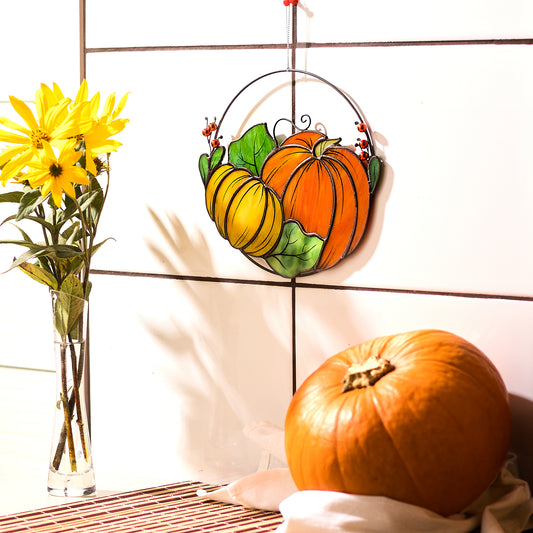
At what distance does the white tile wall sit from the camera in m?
0.96

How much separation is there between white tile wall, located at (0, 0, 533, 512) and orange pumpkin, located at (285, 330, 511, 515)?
0.12 meters

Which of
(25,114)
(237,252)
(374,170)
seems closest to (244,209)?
(237,252)

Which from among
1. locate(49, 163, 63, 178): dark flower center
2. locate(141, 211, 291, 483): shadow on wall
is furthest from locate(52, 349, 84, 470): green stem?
locate(49, 163, 63, 178): dark flower center

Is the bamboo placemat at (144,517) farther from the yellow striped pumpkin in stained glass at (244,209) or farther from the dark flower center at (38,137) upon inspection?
the dark flower center at (38,137)

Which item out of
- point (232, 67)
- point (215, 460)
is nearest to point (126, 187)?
point (232, 67)

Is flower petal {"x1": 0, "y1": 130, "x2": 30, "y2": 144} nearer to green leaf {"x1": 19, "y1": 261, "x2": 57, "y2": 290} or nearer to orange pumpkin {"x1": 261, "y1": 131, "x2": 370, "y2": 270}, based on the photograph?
green leaf {"x1": 19, "y1": 261, "x2": 57, "y2": 290}

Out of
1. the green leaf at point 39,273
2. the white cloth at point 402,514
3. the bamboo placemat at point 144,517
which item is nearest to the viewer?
the white cloth at point 402,514

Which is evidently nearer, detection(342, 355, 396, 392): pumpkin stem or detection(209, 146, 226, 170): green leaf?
detection(342, 355, 396, 392): pumpkin stem

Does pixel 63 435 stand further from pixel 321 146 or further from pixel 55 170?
pixel 321 146

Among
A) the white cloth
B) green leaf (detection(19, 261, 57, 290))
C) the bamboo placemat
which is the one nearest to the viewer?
the white cloth

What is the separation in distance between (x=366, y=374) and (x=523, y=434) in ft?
0.74

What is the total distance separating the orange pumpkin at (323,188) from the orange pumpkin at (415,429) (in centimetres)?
19

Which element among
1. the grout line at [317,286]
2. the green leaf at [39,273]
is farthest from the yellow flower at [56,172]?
the grout line at [317,286]

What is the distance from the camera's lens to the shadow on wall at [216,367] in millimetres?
1092
